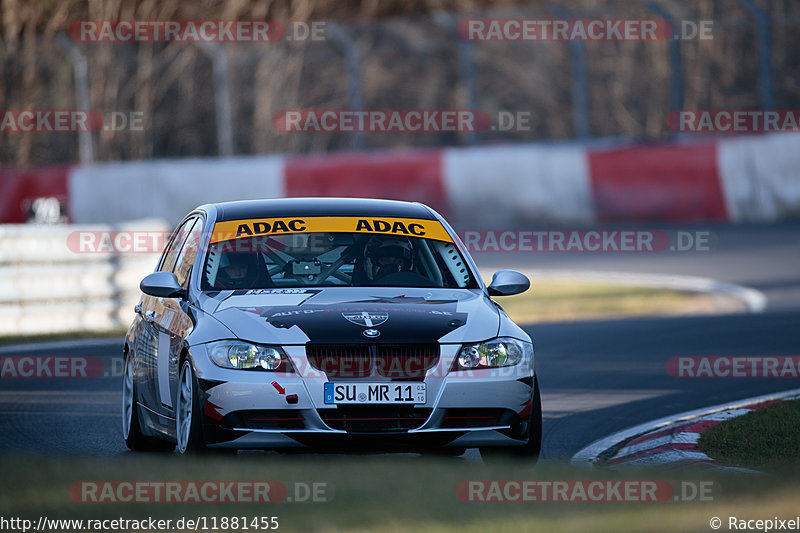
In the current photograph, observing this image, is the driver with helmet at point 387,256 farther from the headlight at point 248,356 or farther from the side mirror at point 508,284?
the headlight at point 248,356

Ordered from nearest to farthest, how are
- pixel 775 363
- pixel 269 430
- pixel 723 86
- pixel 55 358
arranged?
1. pixel 269 430
2. pixel 775 363
3. pixel 55 358
4. pixel 723 86

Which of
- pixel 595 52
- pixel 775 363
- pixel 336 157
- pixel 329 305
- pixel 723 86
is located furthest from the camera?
pixel 595 52

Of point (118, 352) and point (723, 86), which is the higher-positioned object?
point (723, 86)

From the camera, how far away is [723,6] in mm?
35188

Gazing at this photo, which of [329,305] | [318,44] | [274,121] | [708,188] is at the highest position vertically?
[318,44]

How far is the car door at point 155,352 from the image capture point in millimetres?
7996

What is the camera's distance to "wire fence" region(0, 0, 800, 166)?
31.0 metres

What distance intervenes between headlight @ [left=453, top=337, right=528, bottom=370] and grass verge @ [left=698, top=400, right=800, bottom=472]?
129 cm

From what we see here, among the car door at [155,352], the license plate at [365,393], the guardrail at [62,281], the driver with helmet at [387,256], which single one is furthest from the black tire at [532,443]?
the guardrail at [62,281]

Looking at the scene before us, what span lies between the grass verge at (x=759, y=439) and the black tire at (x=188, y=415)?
269 cm

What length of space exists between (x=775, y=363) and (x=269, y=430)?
6360 mm

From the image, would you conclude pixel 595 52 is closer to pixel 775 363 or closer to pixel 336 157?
pixel 336 157

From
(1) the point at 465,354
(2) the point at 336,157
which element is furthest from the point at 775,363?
(2) the point at 336,157

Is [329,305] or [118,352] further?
[118,352]
